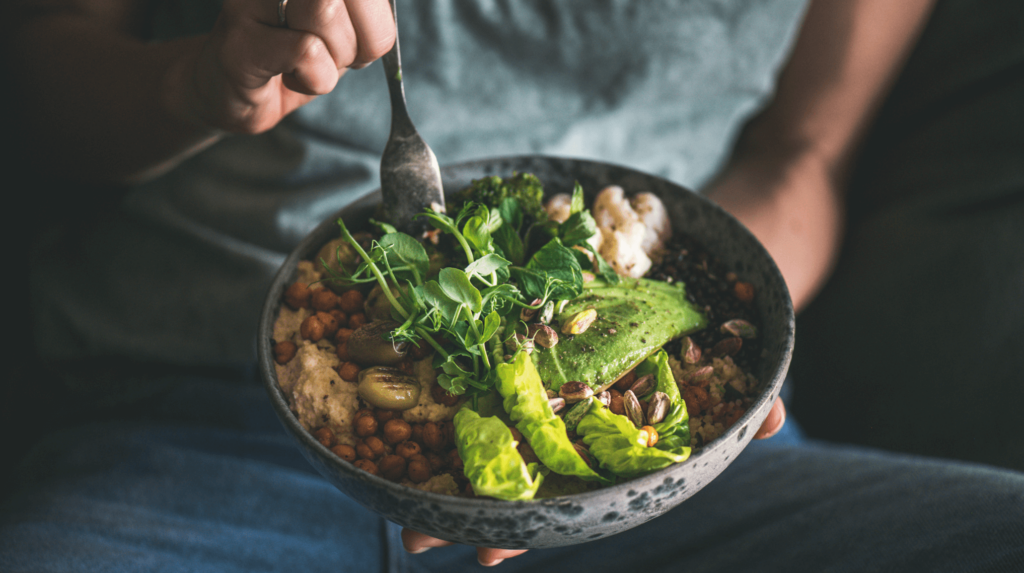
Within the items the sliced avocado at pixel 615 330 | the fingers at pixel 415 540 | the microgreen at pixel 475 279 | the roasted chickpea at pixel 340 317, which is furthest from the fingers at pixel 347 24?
the fingers at pixel 415 540

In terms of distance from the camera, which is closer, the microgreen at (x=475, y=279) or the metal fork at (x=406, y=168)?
the microgreen at (x=475, y=279)

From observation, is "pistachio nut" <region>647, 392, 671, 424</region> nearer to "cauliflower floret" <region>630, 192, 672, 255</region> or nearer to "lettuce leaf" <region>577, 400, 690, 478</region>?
"lettuce leaf" <region>577, 400, 690, 478</region>

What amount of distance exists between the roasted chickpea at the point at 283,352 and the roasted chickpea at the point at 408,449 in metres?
0.21

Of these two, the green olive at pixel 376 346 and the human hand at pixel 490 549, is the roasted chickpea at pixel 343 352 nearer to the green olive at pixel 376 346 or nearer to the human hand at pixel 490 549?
the green olive at pixel 376 346

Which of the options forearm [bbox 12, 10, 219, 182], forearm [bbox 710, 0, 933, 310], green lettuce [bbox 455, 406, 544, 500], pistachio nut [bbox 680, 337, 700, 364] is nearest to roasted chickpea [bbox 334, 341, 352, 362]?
green lettuce [bbox 455, 406, 544, 500]

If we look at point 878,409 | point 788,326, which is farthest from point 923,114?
point 788,326

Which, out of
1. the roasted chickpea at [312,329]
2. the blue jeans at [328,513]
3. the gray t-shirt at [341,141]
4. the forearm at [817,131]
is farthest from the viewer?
the forearm at [817,131]

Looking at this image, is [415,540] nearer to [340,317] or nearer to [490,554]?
[490,554]

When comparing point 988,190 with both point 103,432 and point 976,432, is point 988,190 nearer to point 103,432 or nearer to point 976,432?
point 976,432

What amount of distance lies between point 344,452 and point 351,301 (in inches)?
9.2

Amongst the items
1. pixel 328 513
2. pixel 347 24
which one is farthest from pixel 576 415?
pixel 328 513

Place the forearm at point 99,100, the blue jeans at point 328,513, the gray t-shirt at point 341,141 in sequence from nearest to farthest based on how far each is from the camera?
1. the blue jeans at point 328,513
2. the forearm at point 99,100
3. the gray t-shirt at point 341,141

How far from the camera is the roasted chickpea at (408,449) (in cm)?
75

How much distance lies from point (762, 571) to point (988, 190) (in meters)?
0.96
